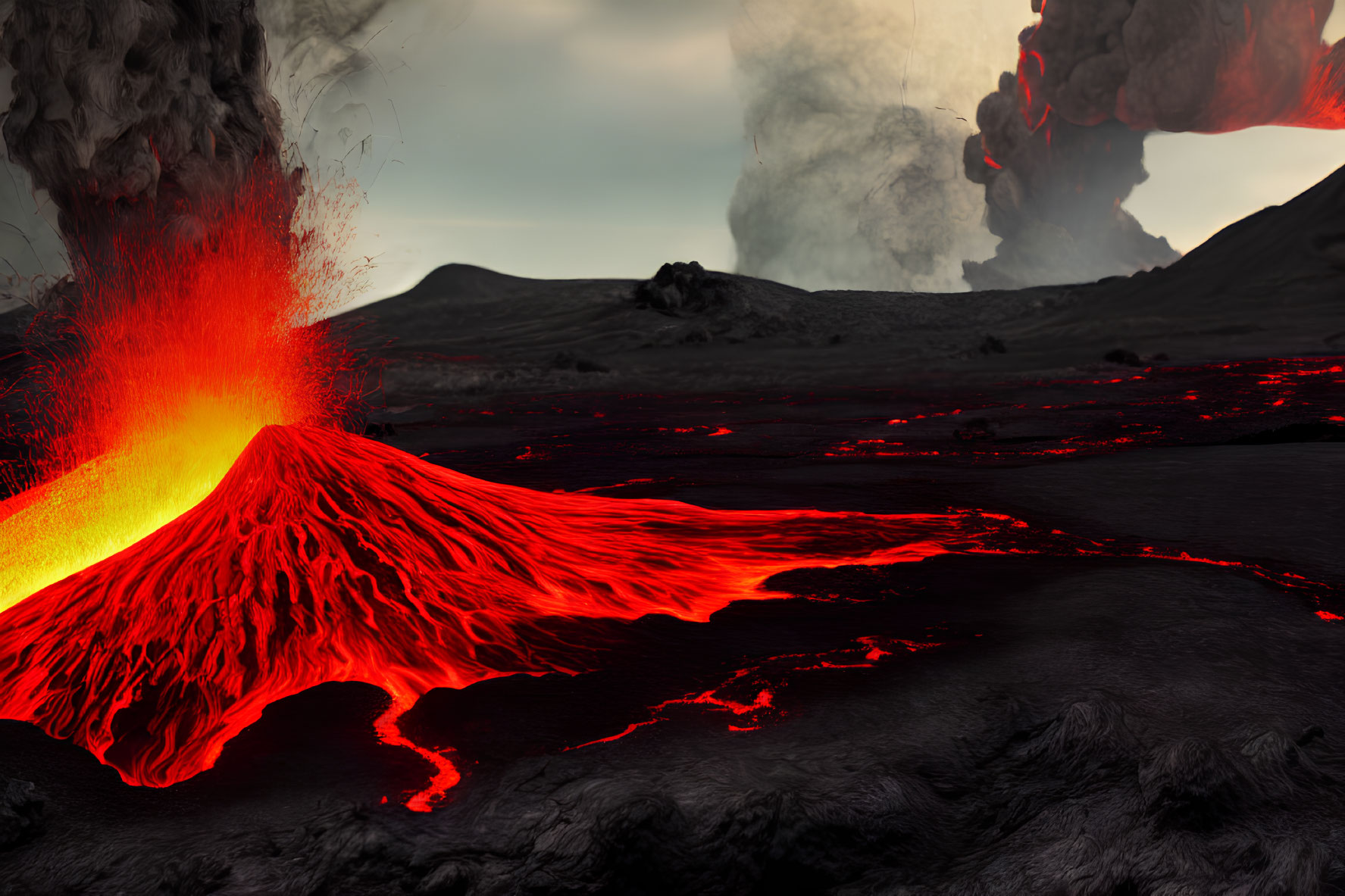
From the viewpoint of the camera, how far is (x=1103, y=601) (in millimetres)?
4980

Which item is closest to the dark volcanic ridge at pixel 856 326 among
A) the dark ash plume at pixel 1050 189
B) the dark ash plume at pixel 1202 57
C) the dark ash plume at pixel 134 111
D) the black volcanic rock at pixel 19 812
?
the dark ash plume at pixel 1202 57

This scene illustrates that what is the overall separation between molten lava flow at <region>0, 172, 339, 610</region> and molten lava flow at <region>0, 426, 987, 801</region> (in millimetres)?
1306

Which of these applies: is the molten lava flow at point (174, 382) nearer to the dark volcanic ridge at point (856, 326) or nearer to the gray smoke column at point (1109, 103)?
the dark volcanic ridge at point (856, 326)

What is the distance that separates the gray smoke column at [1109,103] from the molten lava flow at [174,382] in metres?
46.9

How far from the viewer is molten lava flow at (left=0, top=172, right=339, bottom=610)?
6.50 m

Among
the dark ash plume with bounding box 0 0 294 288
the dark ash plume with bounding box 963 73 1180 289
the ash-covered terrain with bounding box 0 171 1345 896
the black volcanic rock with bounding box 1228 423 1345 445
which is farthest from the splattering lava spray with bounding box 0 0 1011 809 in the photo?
the dark ash plume with bounding box 963 73 1180 289

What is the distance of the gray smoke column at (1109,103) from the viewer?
42.5 m

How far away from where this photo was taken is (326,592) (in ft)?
16.3

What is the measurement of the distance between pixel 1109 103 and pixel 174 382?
5131cm

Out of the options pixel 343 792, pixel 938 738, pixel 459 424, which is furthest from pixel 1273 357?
pixel 343 792

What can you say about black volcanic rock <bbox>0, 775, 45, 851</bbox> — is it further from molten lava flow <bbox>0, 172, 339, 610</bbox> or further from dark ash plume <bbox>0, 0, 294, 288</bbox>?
dark ash plume <bbox>0, 0, 294, 288</bbox>

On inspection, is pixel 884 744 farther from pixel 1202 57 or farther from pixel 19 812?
pixel 1202 57

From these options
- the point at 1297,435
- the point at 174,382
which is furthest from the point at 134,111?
the point at 1297,435

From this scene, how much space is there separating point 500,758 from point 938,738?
5.25 feet
